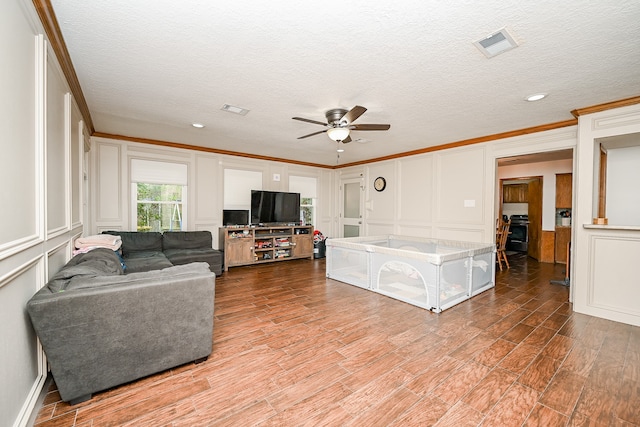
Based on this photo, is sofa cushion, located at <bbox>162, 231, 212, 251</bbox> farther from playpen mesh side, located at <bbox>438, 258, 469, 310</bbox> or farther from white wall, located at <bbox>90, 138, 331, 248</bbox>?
playpen mesh side, located at <bbox>438, 258, 469, 310</bbox>

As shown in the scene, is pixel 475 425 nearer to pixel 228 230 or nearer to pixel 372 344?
pixel 372 344

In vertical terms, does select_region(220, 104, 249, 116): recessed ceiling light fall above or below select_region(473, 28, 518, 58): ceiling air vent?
above

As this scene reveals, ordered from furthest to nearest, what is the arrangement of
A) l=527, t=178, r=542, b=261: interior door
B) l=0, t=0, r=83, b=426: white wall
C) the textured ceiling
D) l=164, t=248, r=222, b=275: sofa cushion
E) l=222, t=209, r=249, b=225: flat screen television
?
l=527, t=178, r=542, b=261: interior door, l=222, t=209, r=249, b=225: flat screen television, l=164, t=248, r=222, b=275: sofa cushion, the textured ceiling, l=0, t=0, r=83, b=426: white wall

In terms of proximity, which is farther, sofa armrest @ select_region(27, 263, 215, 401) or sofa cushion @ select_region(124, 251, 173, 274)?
sofa cushion @ select_region(124, 251, 173, 274)

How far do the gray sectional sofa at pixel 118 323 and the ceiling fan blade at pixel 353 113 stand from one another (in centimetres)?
213

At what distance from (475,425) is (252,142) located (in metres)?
4.91

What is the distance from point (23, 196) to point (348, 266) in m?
3.68

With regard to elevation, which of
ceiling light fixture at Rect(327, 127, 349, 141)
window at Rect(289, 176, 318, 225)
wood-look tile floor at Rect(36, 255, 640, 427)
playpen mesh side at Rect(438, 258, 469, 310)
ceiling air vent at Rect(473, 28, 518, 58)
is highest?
ceiling air vent at Rect(473, 28, 518, 58)

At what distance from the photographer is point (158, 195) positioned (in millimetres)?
5234

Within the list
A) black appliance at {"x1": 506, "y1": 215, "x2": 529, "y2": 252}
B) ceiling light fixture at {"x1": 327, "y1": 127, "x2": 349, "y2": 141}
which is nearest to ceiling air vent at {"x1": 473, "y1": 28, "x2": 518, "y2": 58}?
ceiling light fixture at {"x1": 327, "y1": 127, "x2": 349, "y2": 141}

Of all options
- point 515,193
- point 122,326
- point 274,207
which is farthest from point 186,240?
point 515,193

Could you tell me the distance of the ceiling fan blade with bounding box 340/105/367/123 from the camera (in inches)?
111

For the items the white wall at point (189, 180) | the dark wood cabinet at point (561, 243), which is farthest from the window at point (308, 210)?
the dark wood cabinet at point (561, 243)

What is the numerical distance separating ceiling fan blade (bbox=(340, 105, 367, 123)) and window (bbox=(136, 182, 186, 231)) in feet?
12.7
